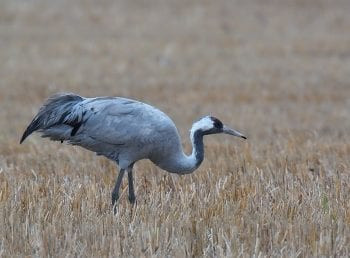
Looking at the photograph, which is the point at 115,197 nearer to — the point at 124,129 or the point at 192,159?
the point at 124,129

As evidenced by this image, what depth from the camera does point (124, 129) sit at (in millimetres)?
7117

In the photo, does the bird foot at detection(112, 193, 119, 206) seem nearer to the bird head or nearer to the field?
the field

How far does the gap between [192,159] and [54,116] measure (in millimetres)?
1189

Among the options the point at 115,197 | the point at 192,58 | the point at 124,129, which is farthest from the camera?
the point at 192,58

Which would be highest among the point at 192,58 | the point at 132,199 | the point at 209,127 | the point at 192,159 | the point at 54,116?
the point at 192,58

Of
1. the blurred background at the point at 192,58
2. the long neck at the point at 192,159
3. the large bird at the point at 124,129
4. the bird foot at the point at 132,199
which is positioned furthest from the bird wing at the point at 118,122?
the blurred background at the point at 192,58

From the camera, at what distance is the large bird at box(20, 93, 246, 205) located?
707cm

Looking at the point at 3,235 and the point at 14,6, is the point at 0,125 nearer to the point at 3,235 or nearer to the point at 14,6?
the point at 3,235

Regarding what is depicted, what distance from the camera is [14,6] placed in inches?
859

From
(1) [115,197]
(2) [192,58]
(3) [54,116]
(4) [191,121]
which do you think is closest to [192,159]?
(1) [115,197]

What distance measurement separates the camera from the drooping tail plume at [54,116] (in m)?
7.18

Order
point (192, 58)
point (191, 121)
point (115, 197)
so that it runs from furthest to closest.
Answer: point (192, 58) < point (191, 121) < point (115, 197)

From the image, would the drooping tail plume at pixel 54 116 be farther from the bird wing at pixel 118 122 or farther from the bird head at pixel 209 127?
the bird head at pixel 209 127

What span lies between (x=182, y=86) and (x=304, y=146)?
665 centimetres
